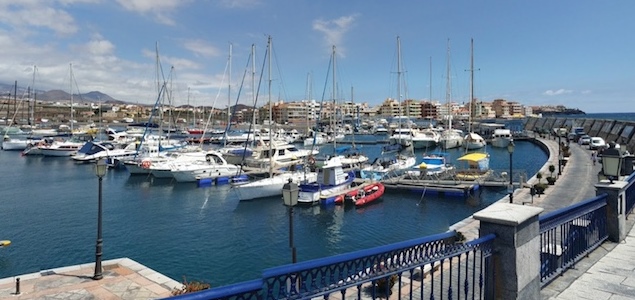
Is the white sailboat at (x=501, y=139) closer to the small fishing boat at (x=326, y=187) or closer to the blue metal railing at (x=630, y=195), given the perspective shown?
the small fishing boat at (x=326, y=187)

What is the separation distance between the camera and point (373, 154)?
60062 millimetres

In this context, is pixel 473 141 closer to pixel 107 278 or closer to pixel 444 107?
pixel 107 278

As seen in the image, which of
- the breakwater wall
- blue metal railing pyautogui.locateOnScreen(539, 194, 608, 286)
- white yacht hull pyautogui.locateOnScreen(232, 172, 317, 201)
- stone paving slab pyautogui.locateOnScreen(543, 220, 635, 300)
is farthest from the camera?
the breakwater wall

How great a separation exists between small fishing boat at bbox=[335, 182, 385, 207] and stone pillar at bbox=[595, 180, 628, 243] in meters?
17.2

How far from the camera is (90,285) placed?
10.6 metres

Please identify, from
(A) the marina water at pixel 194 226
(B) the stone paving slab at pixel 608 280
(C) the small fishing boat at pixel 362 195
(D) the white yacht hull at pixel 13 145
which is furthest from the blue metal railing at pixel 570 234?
(D) the white yacht hull at pixel 13 145

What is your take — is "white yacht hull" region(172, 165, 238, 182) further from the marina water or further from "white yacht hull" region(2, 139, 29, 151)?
"white yacht hull" region(2, 139, 29, 151)

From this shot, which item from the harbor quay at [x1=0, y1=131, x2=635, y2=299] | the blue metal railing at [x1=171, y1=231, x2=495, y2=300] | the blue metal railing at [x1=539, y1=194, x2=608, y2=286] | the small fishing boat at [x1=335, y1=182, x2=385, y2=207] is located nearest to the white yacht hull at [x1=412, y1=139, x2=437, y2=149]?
the small fishing boat at [x1=335, y1=182, x2=385, y2=207]

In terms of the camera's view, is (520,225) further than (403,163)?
No

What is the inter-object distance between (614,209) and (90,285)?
13.4 metres

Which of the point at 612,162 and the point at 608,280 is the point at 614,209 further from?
the point at 608,280

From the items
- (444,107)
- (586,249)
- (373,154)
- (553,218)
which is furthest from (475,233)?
(444,107)

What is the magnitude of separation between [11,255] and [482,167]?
3453 centimetres

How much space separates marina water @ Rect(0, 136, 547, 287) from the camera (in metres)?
15.8
